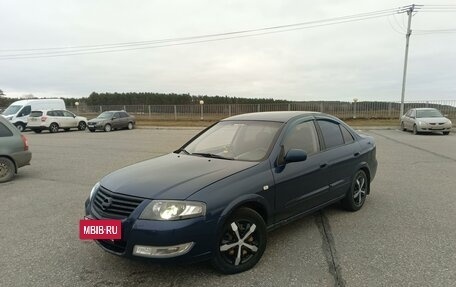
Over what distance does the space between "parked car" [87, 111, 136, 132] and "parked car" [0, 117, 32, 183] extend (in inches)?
734

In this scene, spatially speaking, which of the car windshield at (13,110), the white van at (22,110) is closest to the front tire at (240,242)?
the white van at (22,110)

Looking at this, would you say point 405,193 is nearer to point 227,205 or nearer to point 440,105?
point 227,205

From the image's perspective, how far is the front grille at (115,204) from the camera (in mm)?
3395

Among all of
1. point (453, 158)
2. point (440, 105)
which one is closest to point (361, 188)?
point (453, 158)

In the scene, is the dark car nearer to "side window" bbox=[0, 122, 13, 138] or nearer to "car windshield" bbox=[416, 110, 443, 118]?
"side window" bbox=[0, 122, 13, 138]

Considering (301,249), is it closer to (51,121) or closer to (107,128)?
(107,128)

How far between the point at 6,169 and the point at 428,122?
1987 centimetres

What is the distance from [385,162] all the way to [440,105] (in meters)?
25.0

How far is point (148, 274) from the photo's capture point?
142 inches

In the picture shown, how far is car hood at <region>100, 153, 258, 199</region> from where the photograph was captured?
3.45 m

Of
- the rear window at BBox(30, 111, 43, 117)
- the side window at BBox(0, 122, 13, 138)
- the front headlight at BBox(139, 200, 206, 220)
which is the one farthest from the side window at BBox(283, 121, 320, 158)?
the rear window at BBox(30, 111, 43, 117)

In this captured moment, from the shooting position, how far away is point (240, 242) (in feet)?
12.0

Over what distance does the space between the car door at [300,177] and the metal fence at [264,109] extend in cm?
2913

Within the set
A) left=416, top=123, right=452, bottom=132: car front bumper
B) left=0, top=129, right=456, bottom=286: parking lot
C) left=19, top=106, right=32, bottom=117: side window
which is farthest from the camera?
left=19, top=106, right=32, bottom=117: side window
